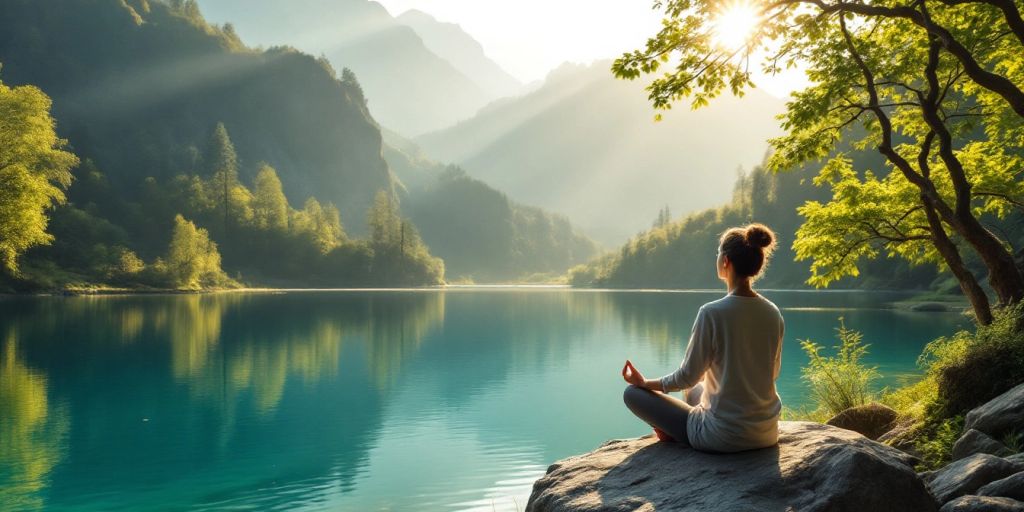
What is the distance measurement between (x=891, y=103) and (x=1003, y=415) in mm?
6682

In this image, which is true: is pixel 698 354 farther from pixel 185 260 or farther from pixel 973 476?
pixel 185 260

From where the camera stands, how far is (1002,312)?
9141mm

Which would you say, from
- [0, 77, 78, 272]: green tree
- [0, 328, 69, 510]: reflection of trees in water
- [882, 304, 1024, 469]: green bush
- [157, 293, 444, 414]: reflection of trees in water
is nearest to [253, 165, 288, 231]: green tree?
[157, 293, 444, 414]: reflection of trees in water

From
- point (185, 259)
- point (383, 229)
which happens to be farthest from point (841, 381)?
point (383, 229)

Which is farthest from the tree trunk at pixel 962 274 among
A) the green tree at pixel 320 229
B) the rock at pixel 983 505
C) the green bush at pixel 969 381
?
the green tree at pixel 320 229

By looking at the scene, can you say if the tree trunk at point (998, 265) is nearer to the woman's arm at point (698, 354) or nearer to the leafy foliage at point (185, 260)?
the woman's arm at point (698, 354)

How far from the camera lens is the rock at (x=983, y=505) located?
4711mm

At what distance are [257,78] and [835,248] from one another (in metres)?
201

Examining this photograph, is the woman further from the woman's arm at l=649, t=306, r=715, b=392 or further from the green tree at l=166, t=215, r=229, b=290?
the green tree at l=166, t=215, r=229, b=290

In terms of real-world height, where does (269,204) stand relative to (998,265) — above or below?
above

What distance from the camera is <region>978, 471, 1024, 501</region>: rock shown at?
5086 millimetres

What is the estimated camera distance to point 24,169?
51.6 m

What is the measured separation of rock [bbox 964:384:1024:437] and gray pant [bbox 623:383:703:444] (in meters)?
3.24

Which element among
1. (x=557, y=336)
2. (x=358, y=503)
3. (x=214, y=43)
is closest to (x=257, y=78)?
(x=214, y=43)
